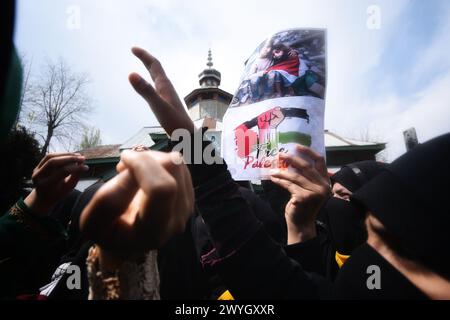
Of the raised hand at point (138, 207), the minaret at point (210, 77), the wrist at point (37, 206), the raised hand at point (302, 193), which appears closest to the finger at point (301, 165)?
the raised hand at point (302, 193)

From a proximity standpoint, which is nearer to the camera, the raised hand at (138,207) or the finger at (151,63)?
the raised hand at (138,207)

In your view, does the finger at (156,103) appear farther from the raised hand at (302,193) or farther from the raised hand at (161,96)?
the raised hand at (302,193)

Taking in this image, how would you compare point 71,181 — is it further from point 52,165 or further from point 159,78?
point 159,78

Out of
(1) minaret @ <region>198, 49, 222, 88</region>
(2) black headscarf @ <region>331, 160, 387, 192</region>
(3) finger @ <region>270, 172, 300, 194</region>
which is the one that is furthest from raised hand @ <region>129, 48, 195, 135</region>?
(1) minaret @ <region>198, 49, 222, 88</region>

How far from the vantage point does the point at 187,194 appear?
1.72ft

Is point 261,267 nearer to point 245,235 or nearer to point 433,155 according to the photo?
point 245,235

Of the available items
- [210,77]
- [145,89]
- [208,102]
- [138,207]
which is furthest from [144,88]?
[210,77]

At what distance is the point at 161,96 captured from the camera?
0.86m

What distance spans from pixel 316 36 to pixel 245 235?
1.09m

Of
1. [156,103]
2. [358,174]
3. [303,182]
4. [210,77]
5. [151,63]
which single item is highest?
[210,77]

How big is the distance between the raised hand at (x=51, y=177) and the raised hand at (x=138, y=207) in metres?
0.74

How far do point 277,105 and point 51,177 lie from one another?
1.04 metres

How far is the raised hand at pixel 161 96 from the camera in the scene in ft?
2.55

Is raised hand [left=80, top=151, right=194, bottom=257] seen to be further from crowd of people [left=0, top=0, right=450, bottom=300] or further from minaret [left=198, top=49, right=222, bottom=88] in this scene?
minaret [left=198, top=49, right=222, bottom=88]
